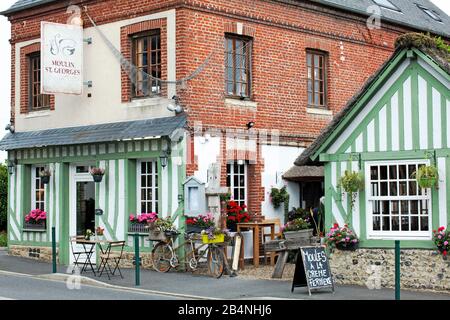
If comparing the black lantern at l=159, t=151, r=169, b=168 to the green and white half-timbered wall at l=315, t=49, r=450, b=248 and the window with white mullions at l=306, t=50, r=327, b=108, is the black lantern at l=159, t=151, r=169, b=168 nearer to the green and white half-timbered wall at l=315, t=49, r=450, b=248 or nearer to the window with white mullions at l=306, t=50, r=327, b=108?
the green and white half-timbered wall at l=315, t=49, r=450, b=248

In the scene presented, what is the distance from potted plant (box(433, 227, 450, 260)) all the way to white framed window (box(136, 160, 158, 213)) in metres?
7.07

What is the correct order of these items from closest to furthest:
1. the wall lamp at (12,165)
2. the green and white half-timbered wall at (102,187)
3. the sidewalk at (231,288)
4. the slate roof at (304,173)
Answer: the sidewalk at (231,288) → the green and white half-timbered wall at (102,187) → the slate roof at (304,173) → the wall lamp at (12,165)

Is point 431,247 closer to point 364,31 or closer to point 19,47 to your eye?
point 364,31

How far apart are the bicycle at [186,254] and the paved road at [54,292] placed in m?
2.44

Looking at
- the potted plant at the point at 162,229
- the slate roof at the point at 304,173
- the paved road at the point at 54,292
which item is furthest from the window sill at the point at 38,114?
the slate roof at the point at 304,173

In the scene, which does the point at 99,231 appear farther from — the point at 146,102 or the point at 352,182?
Answer: the point at 352,182

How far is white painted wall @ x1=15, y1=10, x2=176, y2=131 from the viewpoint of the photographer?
19.1 meters

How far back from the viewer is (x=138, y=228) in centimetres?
1941

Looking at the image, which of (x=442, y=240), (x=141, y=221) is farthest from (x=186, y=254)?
(x=442, y=240)

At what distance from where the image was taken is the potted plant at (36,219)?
22.1 metres

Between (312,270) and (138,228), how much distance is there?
19.2 ft

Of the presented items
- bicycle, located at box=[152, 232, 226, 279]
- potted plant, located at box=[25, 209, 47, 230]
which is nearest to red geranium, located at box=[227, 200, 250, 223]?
bicycle, located at box=[152, 232, 226, 279]

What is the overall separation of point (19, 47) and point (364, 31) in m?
9.55

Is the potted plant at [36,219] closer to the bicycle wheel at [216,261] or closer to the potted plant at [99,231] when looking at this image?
the potted plant at [99,231]
